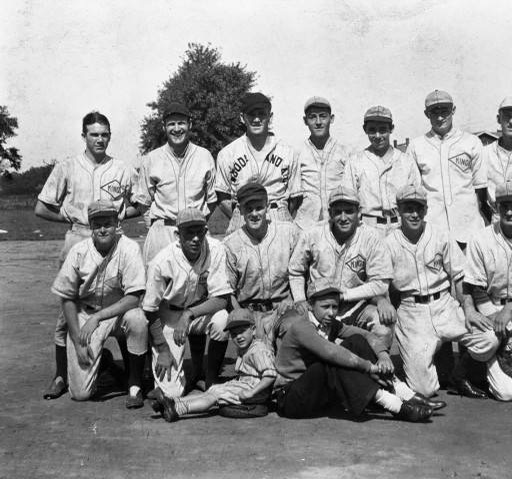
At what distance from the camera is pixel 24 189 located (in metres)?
71.1

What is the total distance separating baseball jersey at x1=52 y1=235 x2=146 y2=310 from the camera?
6.03 meters

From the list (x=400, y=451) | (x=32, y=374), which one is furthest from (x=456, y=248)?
(x=32, y=374)

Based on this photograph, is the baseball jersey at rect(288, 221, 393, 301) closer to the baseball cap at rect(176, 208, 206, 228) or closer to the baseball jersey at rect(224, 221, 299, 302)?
the baseball jersey at rect(224, 221, 299, 302)

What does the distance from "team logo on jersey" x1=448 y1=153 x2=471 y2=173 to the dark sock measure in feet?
8.73

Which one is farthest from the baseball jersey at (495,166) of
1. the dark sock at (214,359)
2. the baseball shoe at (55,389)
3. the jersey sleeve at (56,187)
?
the baseball shoe at (55,389)

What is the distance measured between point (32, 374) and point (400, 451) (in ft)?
11.5

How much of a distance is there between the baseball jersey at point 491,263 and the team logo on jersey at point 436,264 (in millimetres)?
222

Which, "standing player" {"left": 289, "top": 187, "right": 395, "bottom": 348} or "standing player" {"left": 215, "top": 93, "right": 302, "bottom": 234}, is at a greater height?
"standing player" {"left": 215, "top": 93, "right": 302, "bottom": 234}

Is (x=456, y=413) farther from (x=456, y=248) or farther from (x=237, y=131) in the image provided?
(x=237, y=131)

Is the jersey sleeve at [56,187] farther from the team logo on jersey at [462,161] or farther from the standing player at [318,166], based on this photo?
the team logo on jersey at [462,161]

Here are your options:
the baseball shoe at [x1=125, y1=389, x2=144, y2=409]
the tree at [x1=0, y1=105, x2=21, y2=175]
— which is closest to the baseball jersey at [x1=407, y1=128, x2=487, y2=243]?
the baseball shoe at [x1=125, y1=389, x2=144, y2=409]

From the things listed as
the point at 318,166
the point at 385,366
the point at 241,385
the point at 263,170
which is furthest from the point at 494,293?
the point at 263,170

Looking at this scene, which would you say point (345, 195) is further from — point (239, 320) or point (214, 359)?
point (214, 359)

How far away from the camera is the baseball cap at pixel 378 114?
6695 mm
